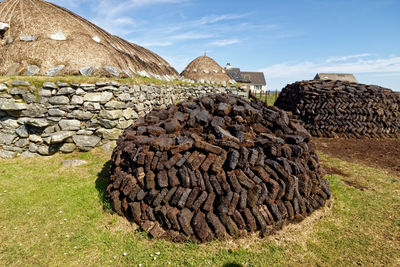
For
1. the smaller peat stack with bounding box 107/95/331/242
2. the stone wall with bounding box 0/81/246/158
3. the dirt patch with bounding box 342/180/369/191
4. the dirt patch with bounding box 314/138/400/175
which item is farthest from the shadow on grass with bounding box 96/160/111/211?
the dirt patch with bounding box 314/138/400/175

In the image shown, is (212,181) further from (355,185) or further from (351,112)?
(351,112)

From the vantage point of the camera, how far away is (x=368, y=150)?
29.4 ft

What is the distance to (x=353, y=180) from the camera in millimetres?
5969

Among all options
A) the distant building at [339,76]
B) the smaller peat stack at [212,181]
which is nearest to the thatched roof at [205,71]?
the smaller peat stack at [212,181]

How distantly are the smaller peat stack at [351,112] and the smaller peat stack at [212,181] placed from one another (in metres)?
7.58

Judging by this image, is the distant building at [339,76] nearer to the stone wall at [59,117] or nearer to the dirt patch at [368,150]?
the dirt patch at [368,150]

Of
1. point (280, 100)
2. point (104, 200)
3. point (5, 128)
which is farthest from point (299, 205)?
point (280, 100)

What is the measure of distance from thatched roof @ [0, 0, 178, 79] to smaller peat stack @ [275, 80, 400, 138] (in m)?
9.14

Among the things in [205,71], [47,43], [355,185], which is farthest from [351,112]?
[47,43]

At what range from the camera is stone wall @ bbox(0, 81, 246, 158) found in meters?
6.26

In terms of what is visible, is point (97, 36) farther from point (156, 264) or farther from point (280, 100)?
point (280, 100)

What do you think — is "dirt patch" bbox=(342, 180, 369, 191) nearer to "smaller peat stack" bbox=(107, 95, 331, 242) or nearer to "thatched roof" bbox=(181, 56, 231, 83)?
"smaller peat stack" bbox=(107, 95, 331, 242)

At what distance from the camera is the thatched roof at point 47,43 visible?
726cm

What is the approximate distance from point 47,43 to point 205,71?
13.2 m
